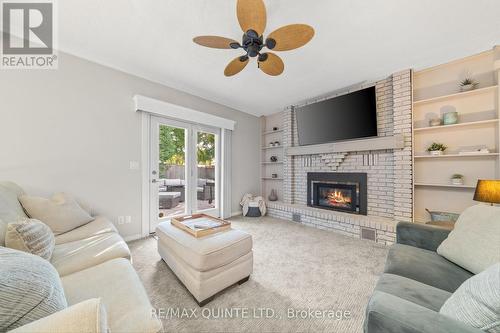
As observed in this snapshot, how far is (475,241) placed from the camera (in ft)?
3.95

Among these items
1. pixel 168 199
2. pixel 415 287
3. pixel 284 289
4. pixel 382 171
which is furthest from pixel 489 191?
pixel 168 199

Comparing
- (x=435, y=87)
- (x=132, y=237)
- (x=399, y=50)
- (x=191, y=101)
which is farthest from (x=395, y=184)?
(x=132, y=237)

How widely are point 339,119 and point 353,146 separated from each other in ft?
1.80

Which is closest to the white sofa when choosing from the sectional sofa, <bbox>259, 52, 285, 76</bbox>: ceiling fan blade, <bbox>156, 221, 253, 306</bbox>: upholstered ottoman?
<bbox>156, 221, 253, 306</bbox>: upholstered ottoman

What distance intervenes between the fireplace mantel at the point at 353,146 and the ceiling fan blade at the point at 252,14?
2533 millimetres

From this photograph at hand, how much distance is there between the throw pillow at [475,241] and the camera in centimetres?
110

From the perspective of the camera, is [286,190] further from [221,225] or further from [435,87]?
[435,87]

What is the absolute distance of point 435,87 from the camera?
2.76 m

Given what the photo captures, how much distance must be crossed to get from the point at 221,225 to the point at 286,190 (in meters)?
2.69

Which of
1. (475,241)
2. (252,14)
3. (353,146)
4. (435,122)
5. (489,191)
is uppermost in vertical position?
(252,14)

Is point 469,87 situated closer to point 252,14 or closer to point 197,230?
point 252,14

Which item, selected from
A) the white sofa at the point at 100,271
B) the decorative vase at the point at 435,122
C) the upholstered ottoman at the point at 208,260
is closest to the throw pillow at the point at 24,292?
the white sofa at the point at 100,271

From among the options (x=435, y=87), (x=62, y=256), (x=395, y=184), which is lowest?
(x=62, y=256)

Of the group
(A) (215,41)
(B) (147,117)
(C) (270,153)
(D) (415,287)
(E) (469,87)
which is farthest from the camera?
(C) (270,153)
